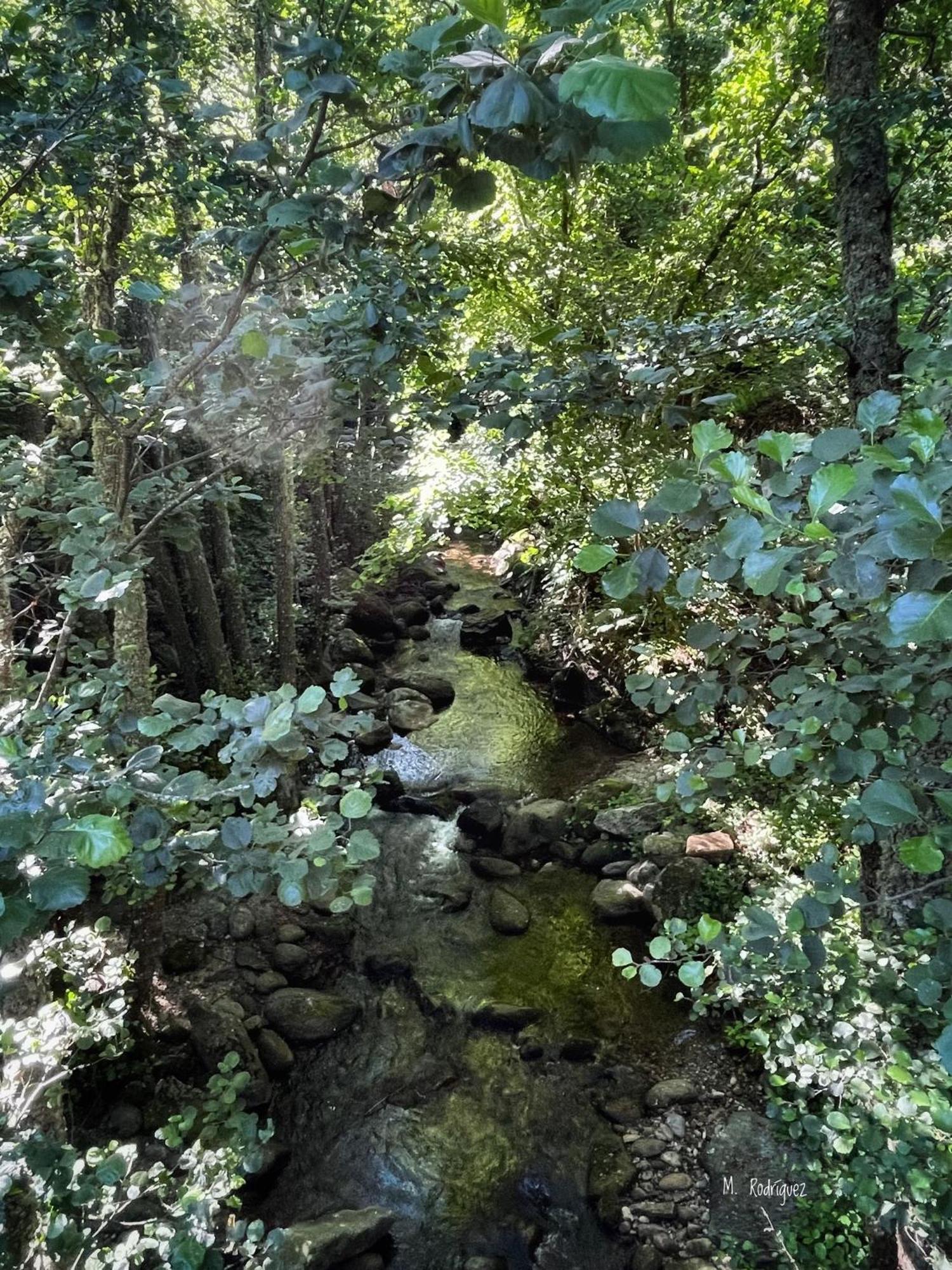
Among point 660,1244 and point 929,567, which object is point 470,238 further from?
point 660,1244

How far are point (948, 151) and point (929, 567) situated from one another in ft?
12.0

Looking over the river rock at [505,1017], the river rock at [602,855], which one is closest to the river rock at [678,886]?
the river rock at [602,855]

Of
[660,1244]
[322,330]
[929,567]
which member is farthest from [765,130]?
[660,1244]

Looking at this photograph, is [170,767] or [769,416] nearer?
[170,767]

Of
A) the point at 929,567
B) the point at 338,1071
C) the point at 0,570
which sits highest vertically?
the point at 0,570

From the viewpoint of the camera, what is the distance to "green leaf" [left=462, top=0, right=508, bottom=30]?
80cm

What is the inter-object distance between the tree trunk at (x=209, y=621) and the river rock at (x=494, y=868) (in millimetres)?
2467

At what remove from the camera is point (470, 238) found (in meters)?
4.94

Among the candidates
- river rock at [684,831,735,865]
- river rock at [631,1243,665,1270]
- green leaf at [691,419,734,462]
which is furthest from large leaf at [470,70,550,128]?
river rock at [684,831,735,865]

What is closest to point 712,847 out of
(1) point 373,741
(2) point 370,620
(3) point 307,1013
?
(3) point 307,1013

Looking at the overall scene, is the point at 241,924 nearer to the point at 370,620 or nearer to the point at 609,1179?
the point at 609,1179

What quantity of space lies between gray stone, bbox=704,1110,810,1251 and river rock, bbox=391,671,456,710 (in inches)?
188

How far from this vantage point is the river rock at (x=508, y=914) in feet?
15.1

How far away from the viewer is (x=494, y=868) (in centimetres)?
513
